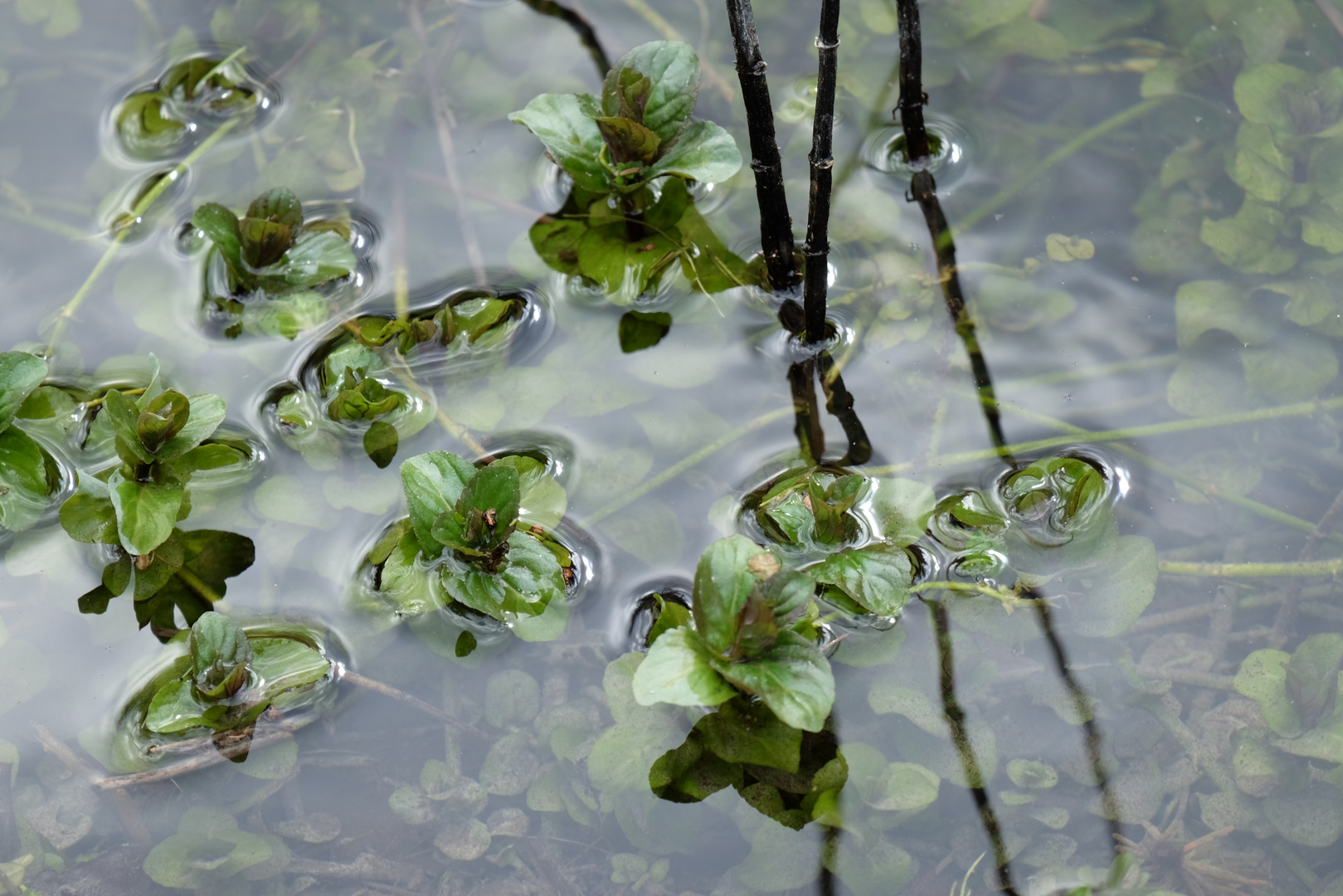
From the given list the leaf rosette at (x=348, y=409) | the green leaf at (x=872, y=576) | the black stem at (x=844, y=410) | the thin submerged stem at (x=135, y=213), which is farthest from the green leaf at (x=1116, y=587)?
the thin submerged stem at (x=135, y=213)

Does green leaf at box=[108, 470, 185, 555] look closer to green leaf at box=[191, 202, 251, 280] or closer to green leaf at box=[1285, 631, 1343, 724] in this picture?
green leaf at box=[191, 202, 251, 280]

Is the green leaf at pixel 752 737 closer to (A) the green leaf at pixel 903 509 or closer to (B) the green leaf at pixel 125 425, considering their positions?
(A) the green leaf at pixel 903 509

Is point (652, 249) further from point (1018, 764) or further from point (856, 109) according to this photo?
point (1018, 764)

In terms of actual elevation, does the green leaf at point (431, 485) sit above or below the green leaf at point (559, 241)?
below

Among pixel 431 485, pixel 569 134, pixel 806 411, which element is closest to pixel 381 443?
pixel 431 485

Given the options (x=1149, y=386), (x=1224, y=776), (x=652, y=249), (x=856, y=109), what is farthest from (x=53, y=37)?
(x=1224, y=776)

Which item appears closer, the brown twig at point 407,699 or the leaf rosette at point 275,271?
the brown twig at point 407,699
